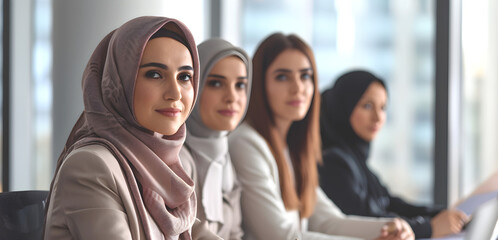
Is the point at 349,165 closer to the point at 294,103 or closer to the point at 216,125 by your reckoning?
the point at 294,103

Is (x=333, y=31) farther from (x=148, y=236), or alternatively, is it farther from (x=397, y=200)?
A: (x=148, y=236)

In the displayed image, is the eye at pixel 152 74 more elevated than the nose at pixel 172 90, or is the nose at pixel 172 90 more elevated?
the eye at pixel 152 74

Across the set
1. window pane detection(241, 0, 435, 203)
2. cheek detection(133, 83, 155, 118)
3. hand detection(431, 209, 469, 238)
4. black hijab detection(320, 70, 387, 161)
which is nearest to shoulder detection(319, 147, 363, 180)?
black hijab detection(320, 70, 387, 161)

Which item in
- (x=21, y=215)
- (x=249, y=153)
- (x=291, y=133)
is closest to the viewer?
(x=21, y=215)

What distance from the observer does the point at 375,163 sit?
5.88 meters

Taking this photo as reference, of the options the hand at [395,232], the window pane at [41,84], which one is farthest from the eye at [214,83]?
the window pane at [41,84]

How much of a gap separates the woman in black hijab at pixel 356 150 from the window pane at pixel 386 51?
2006mm

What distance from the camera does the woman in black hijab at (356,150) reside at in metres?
2.79

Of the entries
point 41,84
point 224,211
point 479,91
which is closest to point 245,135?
point 224,211

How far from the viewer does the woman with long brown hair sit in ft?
7.14

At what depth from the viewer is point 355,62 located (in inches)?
219

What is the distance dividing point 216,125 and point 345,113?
3.60ft

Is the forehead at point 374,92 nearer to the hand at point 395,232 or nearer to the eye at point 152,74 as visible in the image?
the hand at point 395,232

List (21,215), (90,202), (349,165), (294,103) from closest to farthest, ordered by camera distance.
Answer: (90,202), (21,215), (294,103), (349,165)
